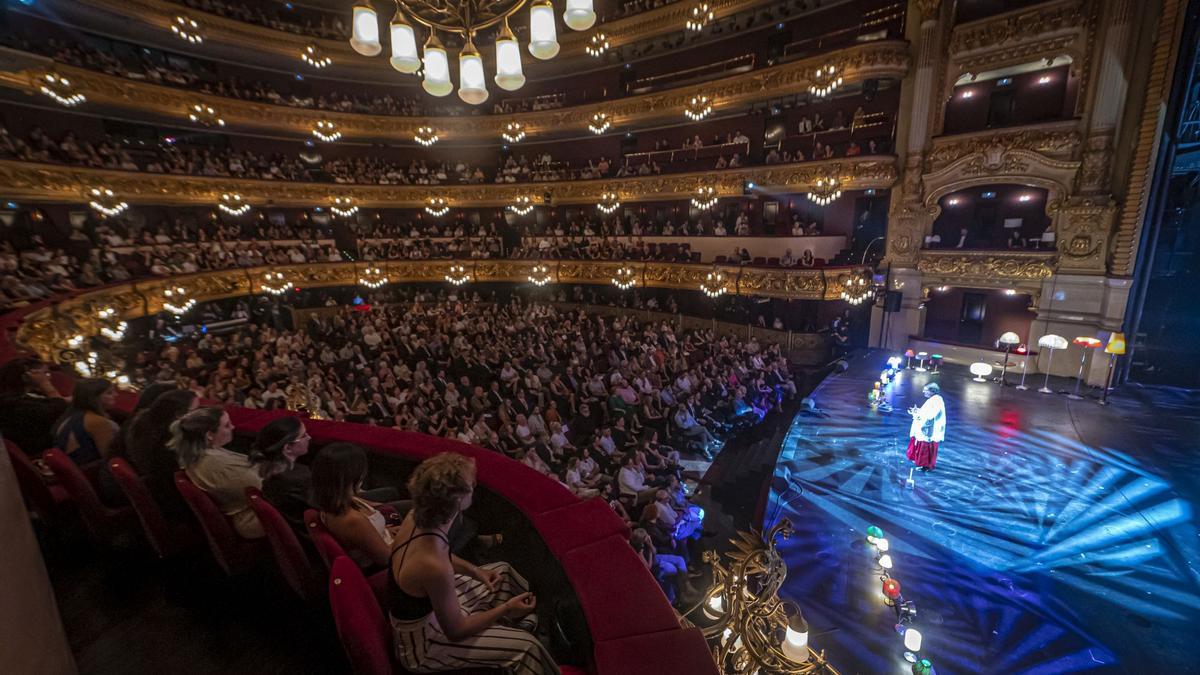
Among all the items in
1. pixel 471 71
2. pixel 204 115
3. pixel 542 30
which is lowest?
pixel 471 71

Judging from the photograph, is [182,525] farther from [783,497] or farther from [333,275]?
[333,275]

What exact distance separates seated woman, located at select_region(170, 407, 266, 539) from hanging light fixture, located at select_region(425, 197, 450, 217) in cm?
2225

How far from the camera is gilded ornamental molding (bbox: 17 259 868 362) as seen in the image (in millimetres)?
7652

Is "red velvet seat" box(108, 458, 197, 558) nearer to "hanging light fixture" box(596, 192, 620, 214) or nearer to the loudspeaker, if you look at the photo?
the loudspeaker

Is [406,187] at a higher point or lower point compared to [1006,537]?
higher

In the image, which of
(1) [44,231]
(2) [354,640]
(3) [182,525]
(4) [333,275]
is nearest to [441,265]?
(4) [333,275]

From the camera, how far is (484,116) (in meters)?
21.9

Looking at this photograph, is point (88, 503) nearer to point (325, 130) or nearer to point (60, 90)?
point (60, 90)

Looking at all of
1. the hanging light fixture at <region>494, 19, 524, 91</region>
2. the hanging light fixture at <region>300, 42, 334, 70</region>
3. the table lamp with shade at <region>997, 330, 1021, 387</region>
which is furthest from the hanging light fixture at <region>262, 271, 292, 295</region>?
the table lamp with shade at <region>997, 330, 1021, 387</region>

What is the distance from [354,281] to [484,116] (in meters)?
9.41

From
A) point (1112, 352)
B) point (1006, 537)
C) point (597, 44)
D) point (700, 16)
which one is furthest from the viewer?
point (597, 44)

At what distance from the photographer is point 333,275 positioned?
20.2 meters

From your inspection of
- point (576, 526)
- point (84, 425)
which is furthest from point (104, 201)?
point (576, 526)

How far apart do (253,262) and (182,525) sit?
63.1 feet
